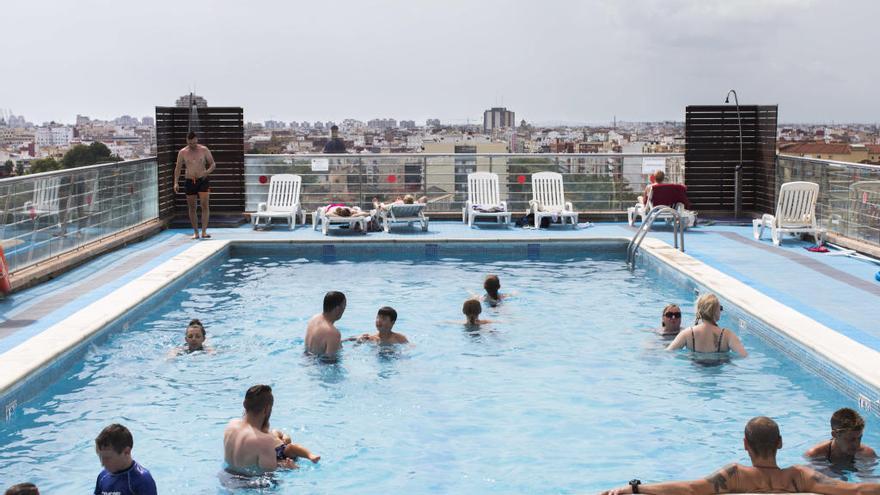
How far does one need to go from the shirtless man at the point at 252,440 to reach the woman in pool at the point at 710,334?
413 centimetres

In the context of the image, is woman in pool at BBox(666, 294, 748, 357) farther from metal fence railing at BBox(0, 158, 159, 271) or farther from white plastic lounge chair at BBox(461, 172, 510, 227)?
white plastic lounge chair at BBox(461, 172, 510, 227)

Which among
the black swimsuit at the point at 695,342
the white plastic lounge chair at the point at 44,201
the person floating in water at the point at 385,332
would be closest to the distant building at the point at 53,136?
the white plastic lounge chair at the point at 44,201

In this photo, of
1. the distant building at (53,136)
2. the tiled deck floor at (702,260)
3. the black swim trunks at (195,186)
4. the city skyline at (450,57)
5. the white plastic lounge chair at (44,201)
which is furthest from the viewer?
the distant building at (53,136)

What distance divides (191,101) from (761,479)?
14382 millimetres

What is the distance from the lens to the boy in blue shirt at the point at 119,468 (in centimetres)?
456

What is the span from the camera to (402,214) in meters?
16.2

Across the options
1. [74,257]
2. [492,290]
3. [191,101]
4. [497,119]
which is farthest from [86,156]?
[497,119]

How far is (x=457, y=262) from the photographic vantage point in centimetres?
1427

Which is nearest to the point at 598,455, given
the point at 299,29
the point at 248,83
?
the point at 299,29

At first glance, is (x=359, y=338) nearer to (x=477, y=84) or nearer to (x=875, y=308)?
(x=875, y=308)

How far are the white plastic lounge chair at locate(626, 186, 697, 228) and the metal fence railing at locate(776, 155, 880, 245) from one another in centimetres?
178

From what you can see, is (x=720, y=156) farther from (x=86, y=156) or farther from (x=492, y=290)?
(x=86, y=156)

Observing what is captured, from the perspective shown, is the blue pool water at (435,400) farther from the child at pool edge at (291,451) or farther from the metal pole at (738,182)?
the metal pole at (738,182)

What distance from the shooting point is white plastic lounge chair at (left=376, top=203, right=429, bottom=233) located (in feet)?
52.5
